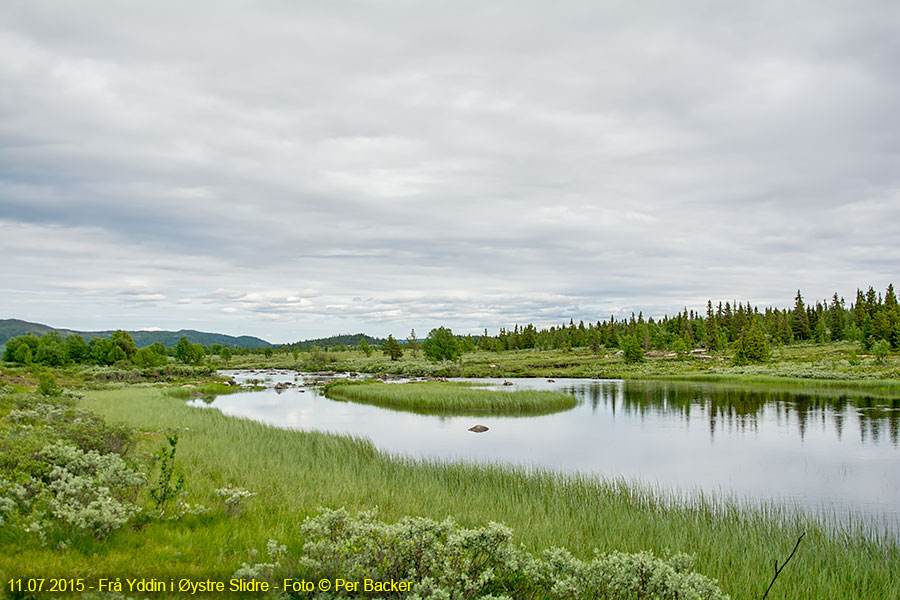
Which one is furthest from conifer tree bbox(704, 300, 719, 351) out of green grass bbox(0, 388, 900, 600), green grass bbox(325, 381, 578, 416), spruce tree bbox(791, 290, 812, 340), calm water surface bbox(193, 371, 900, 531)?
green grass bbox(0, 388, 900, 600)

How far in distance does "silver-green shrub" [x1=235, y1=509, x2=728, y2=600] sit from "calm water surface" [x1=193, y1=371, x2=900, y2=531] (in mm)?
11311

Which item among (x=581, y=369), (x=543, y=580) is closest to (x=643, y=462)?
(x=543, y=580)

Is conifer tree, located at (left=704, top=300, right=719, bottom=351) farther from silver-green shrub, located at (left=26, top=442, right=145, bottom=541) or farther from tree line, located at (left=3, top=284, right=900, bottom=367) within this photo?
silver-green shrub, located at (left=26, top=442, right=145, bottom=541)

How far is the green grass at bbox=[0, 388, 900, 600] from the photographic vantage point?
6984mm

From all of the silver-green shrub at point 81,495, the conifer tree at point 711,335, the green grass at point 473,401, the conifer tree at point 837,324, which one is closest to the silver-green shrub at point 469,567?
the silver-green shrub at point 81,495

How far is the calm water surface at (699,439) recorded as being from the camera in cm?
1775

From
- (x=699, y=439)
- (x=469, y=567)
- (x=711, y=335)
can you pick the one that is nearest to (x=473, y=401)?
(x=699, y=439)

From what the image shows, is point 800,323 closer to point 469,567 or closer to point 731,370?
point 731,370

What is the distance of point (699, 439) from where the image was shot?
26.4 m

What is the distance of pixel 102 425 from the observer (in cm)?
1233

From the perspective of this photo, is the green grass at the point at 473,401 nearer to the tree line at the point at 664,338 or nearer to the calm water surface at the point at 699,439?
the calm water surface at the point at 699,439

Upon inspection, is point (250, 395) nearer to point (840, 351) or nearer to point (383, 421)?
point (383, 421)

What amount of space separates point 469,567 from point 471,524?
412 cm

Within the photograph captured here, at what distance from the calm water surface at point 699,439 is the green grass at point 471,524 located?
4.03 m
